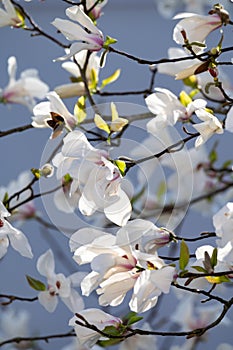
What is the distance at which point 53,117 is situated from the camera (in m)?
0.74

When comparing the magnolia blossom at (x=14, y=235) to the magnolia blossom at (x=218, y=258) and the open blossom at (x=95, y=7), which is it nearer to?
the magnolia blossom at (x=218, y=258)

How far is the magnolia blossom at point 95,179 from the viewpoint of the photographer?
2.04 ft

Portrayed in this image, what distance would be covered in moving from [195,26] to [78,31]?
0.11 metres

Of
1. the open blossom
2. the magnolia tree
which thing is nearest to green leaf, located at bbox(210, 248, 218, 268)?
the magnolia tree

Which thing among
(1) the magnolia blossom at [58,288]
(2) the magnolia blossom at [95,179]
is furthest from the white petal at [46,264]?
(2) the magnolia blossom at [95,179]

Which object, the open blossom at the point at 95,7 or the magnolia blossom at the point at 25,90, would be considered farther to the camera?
the magnolia blossom at the point at 25,90

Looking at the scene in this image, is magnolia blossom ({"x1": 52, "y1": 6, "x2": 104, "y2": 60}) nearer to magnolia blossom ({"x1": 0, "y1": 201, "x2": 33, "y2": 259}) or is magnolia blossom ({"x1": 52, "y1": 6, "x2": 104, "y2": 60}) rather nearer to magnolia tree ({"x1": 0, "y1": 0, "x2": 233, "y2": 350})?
magnolia tree ({"x1": 0, "y1": 0, "x2": 233, "y2": 350})

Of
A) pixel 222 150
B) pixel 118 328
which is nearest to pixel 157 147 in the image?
pixel 118 328

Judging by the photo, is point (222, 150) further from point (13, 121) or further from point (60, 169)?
point (60, 169)

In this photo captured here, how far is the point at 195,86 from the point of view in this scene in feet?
3.05

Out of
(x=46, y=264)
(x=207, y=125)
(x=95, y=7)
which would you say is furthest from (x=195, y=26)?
(x=46, y=264)

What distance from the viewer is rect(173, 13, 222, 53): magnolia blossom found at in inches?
26.9

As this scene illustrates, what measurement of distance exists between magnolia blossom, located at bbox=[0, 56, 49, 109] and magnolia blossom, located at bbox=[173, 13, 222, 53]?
39 cm

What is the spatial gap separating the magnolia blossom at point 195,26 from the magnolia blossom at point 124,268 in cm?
19
